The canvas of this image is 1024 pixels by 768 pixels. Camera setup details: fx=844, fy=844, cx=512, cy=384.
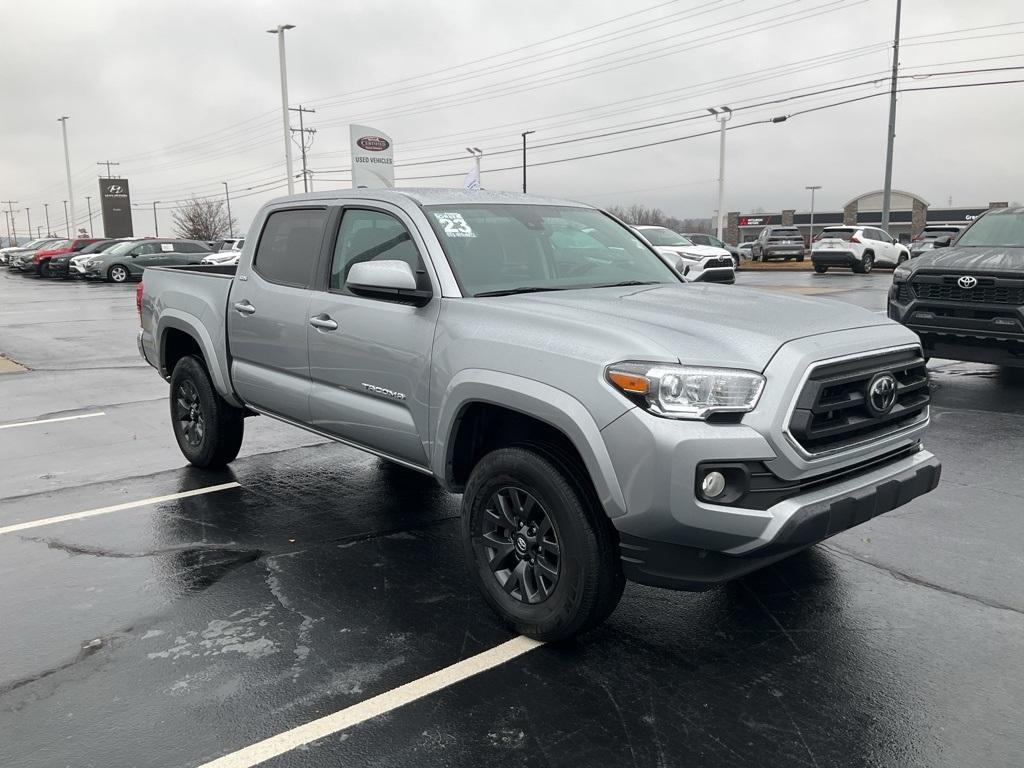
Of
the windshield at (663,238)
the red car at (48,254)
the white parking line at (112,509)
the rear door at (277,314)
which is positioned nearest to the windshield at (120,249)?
the red car at (48,254)

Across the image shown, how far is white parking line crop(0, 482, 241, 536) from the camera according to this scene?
17.0 feet

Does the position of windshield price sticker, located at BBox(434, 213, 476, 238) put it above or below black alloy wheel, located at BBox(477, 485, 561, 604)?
above

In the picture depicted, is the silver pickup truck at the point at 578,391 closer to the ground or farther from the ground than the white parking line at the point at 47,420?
farther from the ground

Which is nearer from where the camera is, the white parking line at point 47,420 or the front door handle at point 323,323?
the front door handle at point 323,323

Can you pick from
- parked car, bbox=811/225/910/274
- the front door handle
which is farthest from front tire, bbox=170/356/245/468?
parked car, bbox=811/225/910/274

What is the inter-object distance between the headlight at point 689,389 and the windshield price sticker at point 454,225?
1.58m

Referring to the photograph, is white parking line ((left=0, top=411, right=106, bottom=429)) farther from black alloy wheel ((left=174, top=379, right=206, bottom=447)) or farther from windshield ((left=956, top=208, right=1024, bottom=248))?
windshield ((left=956, top=208, right=1024, bottom=248))

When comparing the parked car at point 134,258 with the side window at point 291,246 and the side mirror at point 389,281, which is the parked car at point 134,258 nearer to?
the side window at point 291,246

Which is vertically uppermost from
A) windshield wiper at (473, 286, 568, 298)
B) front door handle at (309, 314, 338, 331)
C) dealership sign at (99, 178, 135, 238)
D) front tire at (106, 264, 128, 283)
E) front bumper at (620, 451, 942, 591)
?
dealership sign at (99, 178, 135, 238)

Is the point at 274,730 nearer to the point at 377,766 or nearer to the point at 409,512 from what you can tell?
the point at 377,766

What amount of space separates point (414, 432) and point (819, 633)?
80.2 inches

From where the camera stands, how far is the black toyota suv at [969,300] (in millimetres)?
7867

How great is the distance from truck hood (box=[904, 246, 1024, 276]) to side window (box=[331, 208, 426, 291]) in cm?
625

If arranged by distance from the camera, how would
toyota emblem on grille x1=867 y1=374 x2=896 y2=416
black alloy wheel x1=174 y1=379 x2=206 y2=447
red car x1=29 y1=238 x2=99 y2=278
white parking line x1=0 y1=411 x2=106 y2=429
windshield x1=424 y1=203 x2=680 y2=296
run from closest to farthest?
toyota emblem on grille x1=867 y1=374 x2=896 y2=416
windshield x1=424 y1=203 x2=680 y2=296
black alloy wheel x1=174 y1=379 x2=206 y2=447
white parking line x1=0 y1=411 x2=106 y2=429
red car x1=29 y1=238 x2=99 y2=278
